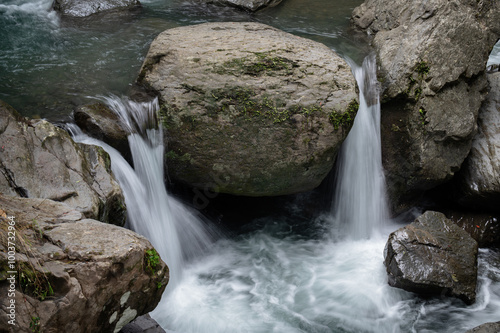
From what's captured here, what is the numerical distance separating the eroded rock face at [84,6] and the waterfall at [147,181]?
3990 mm

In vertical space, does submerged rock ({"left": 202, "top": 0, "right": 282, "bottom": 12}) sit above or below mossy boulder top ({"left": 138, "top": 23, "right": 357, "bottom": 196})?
above

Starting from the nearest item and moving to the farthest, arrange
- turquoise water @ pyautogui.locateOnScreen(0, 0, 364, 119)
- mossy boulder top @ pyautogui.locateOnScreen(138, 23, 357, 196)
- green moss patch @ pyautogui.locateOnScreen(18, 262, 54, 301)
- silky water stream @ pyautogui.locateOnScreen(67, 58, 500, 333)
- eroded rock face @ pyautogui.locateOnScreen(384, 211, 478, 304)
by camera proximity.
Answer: green moss patch @ pyautogui.locateOnScreen(18, 262, 54, 301) → silky water stream @ pyautogui.locateOnScreen(67, 58, 500, 333) → eroded rock face @ pyautogui.locateOnScreen(384, 211, 478, 304) → mossy boulder top @ pyautogui.locateOnScreen(138, 23, 357, 196) → turquoise water @ pyautogui.locateOnScreen(0, 0, 364, 119)

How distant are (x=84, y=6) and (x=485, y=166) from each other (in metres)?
7.98

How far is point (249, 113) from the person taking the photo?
5082 mm

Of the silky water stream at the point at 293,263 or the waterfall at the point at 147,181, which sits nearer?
the silky water stream at the point at 293,263

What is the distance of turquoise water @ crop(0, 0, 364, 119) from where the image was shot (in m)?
5.72

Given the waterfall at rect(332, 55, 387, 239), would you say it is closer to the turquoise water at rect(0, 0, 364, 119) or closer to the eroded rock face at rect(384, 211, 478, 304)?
the eroded rock face at rect(384, 211, 478, 304)

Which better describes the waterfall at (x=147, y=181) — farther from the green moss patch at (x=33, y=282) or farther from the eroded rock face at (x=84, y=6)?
the eroded rock face at (x=84, y=6)

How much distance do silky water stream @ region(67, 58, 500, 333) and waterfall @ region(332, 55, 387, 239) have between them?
0.01 m

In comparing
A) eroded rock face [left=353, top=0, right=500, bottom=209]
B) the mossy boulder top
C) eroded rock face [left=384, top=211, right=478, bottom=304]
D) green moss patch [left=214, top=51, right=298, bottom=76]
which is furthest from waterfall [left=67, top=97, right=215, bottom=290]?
eroded rock face [left=353, top=0, right=500, bottom=209]

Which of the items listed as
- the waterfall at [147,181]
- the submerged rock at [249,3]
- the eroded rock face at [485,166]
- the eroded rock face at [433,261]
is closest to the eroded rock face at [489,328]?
the eroded rock face at [433,261]

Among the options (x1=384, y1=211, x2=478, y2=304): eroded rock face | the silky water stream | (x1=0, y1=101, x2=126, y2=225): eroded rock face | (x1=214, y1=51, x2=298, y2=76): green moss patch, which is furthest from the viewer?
(x1=214, y1=51, x2=298, y2=76): green moss patch

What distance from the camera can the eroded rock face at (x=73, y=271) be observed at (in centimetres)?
263

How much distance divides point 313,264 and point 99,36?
5.47 meters
